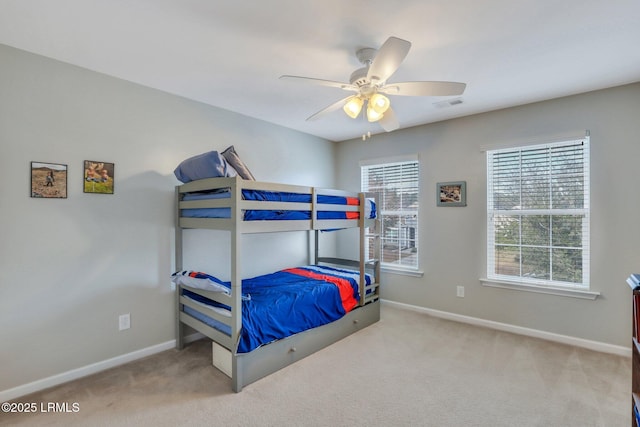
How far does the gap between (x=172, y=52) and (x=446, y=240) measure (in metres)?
3.35

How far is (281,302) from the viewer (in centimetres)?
254

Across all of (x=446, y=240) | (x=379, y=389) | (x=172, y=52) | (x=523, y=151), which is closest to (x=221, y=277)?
(x=379, y=389)

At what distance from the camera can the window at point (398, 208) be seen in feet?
13.1

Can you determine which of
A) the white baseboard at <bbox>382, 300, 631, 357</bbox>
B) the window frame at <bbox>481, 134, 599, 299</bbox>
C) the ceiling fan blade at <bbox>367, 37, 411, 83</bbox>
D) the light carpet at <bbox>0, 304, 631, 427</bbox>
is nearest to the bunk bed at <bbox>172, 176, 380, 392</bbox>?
the light carpet at <bbox>0, 304, 631, 427</bbox>

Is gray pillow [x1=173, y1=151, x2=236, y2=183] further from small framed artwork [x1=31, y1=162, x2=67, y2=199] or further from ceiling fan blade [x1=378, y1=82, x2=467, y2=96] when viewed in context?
ceiling fan blade [x1=378, y1=82, x2=467, y2=96]

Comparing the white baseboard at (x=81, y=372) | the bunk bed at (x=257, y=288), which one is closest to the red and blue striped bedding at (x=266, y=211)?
the bunk bed at (x=257, y=288)

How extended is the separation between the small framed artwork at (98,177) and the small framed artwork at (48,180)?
13cm

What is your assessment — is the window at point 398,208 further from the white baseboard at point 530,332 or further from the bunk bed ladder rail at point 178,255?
the bunk bed ladder rail at point 178,255

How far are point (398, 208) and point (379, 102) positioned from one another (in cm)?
232

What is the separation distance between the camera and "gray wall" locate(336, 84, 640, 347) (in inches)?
105

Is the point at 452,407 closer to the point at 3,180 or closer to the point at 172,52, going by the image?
the point at 172,52

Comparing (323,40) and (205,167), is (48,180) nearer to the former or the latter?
(205,167)

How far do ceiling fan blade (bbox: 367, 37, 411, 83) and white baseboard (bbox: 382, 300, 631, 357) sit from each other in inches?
116

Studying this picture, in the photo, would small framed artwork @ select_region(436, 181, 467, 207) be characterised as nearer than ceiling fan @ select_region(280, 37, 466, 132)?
No
